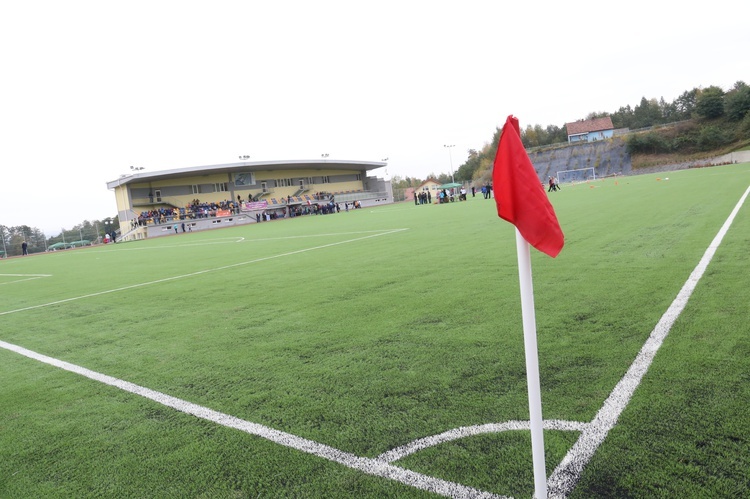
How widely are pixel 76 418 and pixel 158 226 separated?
49764 millimetres

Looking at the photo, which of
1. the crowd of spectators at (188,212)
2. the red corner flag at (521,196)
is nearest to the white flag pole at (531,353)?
the red corner flag at (521,196)

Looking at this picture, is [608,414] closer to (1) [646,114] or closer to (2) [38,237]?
(2) [38,237]

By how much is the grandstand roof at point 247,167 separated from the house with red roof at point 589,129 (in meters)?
54.8

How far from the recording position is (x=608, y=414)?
280cm

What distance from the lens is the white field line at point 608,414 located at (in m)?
2.26

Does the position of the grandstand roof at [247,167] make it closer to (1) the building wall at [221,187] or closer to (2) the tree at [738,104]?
(1) the building wall at [221,187]

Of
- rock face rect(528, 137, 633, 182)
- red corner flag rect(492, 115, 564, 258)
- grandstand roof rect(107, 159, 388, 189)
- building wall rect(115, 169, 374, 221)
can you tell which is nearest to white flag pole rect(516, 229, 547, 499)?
red corner flag rect(492, 115, 564, 258)

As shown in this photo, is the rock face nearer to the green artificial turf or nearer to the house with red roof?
the house with red roof

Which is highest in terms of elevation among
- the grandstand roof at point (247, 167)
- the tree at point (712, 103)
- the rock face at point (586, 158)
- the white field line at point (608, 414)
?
the tree at point (712, 103)

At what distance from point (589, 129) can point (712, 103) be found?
33.5 meters

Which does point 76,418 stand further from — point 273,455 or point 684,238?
point 684,238

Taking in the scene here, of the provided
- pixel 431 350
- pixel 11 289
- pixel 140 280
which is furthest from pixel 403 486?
pixel 11 289

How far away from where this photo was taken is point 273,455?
278 centimetres

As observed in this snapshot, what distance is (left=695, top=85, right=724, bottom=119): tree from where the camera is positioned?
76438mm
